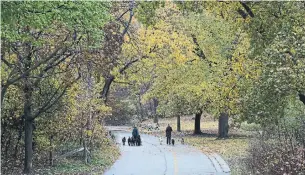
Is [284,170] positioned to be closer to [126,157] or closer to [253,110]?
[253,110]

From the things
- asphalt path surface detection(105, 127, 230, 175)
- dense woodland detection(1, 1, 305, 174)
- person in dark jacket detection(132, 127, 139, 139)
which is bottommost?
asphalt path surface detection(105, 127, 230, 175)

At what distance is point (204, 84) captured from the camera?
31172mm

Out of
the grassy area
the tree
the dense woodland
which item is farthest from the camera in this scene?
the grassy area

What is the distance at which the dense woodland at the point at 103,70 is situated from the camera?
12.5 m

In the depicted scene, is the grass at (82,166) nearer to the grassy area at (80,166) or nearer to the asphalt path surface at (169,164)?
the grassy area at (80,166)

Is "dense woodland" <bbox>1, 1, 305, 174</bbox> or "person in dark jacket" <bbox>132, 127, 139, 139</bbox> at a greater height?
"dense woodland" <bbox>1, 1, 305, 174</bbox>

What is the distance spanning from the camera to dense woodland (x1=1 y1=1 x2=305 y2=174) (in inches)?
491

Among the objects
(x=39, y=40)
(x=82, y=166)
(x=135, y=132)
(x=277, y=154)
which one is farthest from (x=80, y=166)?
(x=135, y=132)

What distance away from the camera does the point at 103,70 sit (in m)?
15.4

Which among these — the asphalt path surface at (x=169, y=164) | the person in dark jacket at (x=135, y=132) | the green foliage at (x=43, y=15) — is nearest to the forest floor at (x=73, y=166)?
the asphalt path surface at (x=169, y=164)

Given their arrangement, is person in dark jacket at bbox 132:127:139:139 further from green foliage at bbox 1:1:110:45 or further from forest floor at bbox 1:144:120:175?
green foliage at bbox 1:1:110:45

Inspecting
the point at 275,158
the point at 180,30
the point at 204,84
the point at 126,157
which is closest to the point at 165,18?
the point at 180,30

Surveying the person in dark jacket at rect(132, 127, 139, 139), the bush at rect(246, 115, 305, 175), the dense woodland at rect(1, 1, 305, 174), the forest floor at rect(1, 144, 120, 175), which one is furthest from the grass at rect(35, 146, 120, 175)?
the person in dark jacket at rect(132, 127, 139, 139)

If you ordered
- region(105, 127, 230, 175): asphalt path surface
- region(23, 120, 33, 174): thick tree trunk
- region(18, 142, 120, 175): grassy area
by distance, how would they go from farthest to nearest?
1. region(105, 127, 230, 175): asphalt path surface
2. region(18, 142, 120, 175): grassy area
3. region(23, 120, 33, 174): thick tree trunk
